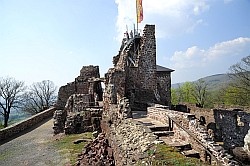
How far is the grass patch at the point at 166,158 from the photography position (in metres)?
5.80

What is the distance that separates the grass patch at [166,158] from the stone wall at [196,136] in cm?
91

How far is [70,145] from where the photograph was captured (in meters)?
13.6

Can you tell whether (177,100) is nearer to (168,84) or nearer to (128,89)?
(168,84)

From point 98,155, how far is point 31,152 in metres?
4.84

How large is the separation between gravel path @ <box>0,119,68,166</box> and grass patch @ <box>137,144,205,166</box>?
5.89m

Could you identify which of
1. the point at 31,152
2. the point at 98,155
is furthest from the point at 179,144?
the point at 31,152

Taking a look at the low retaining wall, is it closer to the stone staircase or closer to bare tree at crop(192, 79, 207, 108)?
the stone staircase

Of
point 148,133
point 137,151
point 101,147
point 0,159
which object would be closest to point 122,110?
point 101,147

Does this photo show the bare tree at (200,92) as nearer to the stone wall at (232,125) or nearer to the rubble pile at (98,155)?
the stone wall at (232,125)

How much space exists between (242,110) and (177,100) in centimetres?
2823

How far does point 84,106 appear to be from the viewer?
19.3 metres

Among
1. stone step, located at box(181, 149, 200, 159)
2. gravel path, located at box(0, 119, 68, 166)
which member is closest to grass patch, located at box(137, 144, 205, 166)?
stone step, located at box(181, 149, 200, 159)

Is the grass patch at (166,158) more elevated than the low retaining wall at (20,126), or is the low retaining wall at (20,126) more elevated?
Result: the grass patch at (166,158)

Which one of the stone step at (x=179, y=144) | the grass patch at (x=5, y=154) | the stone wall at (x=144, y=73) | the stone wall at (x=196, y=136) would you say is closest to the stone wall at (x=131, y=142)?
the stone step at (x=179, y=144)
